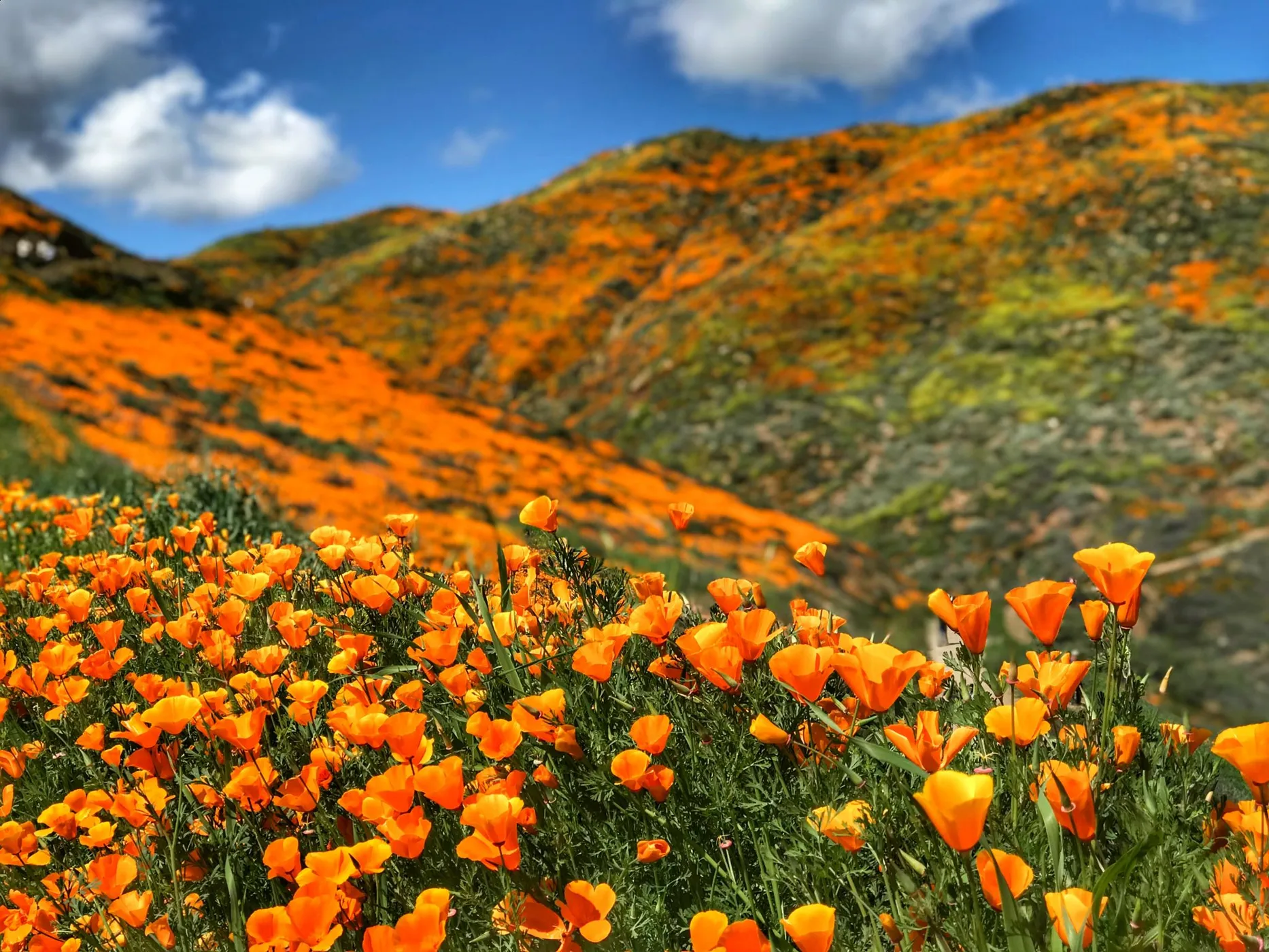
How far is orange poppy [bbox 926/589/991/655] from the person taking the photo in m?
1.42

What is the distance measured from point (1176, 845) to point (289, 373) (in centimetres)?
1289

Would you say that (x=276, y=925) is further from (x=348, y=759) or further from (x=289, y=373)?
(x=289, y=373)

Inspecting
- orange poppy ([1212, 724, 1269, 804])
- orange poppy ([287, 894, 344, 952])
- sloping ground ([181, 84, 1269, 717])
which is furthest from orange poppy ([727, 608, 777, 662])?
sloping ground ([181, 84, 1269, 717])

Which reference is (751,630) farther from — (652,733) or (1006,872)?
(1006,872)

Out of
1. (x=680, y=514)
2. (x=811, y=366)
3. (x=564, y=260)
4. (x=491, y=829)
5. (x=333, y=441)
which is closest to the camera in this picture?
(x=491, y=829)

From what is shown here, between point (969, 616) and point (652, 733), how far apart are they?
1.97ft

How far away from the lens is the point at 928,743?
1.25 m

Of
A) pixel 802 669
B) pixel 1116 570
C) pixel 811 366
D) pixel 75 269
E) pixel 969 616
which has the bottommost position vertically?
pixel 802 669

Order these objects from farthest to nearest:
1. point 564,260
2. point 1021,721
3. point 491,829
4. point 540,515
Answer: point 564,260
point 540,515
point 1021,721
point 491,829

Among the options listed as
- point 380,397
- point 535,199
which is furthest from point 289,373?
point 535,199

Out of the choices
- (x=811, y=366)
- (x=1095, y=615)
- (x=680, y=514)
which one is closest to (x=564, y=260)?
(x=811, y=366)

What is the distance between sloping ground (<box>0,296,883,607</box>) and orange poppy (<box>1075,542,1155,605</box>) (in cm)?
514

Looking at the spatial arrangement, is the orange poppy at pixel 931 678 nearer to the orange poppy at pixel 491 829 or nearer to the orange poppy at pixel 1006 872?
the orange poppy at pixel 1006 872

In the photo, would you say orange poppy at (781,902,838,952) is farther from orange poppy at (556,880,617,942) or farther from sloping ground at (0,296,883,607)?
sloping ground at (0,296,883,607)
